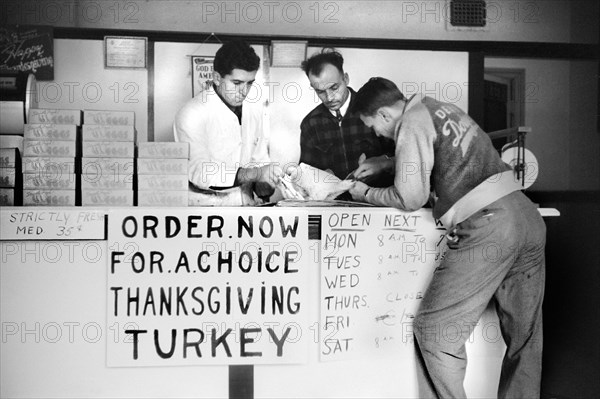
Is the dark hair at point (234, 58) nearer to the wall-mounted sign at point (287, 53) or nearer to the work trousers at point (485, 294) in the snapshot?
the wall-mounted sign at point (287, 53)

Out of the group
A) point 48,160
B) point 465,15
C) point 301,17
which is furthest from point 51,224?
point 465,15

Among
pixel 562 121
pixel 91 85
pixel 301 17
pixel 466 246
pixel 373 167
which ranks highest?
pixel 301 17

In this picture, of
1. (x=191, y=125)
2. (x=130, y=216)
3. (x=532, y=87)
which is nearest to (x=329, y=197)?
(x=191, y=125)

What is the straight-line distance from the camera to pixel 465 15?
2900 millimetres

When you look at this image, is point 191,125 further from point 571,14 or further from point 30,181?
point 571,14

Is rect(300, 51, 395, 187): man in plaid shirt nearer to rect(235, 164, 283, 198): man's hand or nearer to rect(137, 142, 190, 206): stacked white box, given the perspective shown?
rect(235, 164, 283, 198): man's hand

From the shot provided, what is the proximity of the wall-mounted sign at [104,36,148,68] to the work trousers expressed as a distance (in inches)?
58.4

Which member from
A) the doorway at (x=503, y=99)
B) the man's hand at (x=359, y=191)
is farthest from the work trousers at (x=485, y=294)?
the doorway at (x=503, y=99)

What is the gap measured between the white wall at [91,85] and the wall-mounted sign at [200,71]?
0.21m

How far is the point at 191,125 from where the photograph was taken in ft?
8.65

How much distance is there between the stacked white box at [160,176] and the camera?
2.38 metres

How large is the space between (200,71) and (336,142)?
2.14 ft

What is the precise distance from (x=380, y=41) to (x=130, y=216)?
1315mm

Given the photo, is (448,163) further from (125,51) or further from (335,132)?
(125,51)
